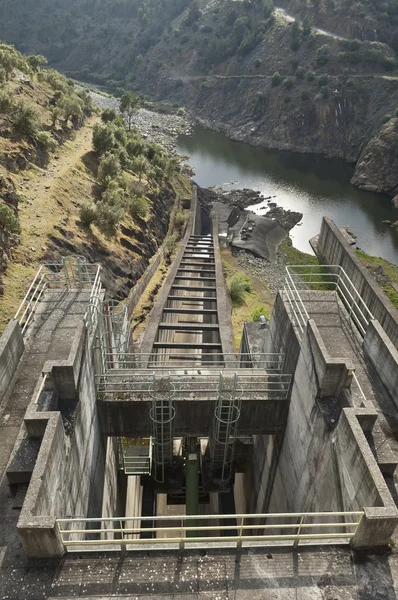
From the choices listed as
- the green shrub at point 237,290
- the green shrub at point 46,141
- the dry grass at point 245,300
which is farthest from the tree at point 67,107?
the green shrub at point 237,290

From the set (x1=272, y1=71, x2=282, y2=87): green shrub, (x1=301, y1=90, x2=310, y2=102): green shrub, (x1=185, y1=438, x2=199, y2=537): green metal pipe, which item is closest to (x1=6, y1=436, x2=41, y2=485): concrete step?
(x1=185, y1=438, x2=199, y2=537): green metal pipe

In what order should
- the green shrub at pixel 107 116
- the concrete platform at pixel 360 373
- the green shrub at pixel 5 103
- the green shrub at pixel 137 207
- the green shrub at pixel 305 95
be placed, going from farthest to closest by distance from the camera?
the green shrub at pixel 305 95, the green shrub at pixel 107 116, the green shrub at pixel 137 207, the green shrub at pixel 5 103, the concrete platform at pixel 360 373

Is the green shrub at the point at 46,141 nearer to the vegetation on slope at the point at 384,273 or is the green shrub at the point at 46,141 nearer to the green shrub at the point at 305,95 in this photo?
the vegetation on slope at the point at 384,273

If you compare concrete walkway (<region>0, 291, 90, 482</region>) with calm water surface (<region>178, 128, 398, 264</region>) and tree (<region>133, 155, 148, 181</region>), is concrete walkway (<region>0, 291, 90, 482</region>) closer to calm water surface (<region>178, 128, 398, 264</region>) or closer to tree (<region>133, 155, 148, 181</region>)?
tree (<region>133, 155, 148, 181</region>)

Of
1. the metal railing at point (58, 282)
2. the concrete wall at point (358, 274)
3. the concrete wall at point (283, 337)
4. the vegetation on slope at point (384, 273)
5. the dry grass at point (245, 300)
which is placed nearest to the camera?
the concrete wall at point (283, 337)

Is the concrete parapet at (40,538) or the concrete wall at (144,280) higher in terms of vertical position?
the concrete parapet at (40,538)

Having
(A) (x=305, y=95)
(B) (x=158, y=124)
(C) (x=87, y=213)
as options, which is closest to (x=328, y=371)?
(C) (x=87, y=213)

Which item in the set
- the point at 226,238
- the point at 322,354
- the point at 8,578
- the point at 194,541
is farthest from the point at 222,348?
the point at 226,238

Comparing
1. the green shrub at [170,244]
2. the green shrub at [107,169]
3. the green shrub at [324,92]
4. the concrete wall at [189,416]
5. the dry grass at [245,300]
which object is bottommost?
the dry grass at [245,300]

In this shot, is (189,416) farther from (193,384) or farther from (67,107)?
(67,107)
